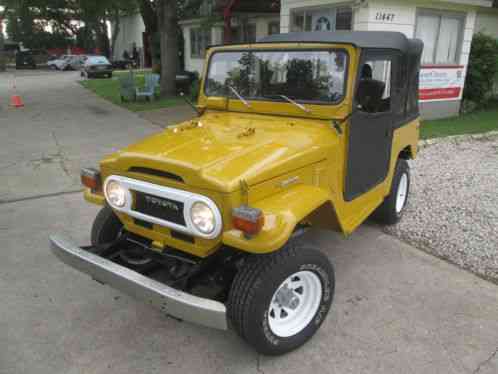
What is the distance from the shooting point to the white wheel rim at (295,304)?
2787mm

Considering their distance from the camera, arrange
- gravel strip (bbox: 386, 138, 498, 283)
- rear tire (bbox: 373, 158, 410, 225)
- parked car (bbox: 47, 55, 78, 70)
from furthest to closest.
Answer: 1. parked car (bbox: 47, 55, 78, 70)
2. rear tire (bbox: 373, 158, 410, 225)
3. gravel strip (bbox: 386, 138, 498, 283)

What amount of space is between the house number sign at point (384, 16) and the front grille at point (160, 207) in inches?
321

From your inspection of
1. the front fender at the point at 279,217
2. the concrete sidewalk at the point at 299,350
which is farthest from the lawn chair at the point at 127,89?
the front fender at the point at 279,217

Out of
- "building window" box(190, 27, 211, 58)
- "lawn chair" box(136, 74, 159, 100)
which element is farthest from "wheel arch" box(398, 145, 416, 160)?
"building window" box(190, 27, 211, 58)

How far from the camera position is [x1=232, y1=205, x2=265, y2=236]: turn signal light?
89.7 inches

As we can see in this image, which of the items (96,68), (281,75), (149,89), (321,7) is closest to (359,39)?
(281,75)

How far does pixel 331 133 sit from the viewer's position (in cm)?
321

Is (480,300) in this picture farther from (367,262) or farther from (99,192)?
(99,192)

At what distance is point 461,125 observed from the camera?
34.3ft

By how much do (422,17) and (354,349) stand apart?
9.66m

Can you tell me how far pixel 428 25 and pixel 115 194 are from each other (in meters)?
10.0

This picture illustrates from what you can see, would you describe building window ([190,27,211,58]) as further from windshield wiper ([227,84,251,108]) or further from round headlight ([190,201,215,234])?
round headlight ([190,201,215,234])

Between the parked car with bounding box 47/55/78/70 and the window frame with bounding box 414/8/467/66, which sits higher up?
the window frame with bounding box 414/8/467/66

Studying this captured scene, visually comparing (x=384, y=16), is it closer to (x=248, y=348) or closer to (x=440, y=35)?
(x=440, y=35)
